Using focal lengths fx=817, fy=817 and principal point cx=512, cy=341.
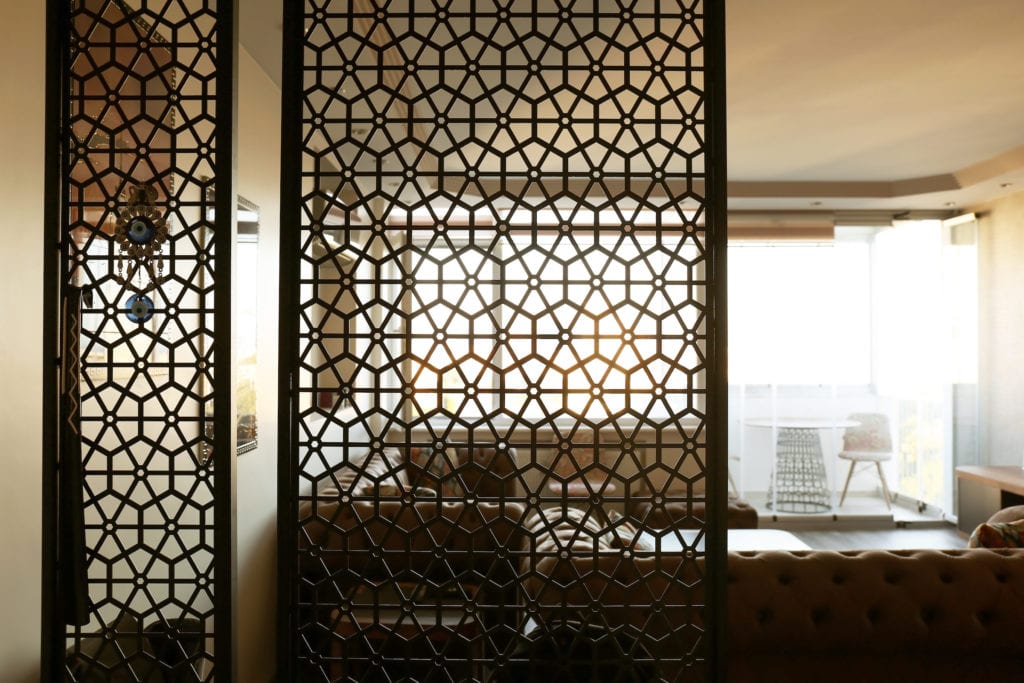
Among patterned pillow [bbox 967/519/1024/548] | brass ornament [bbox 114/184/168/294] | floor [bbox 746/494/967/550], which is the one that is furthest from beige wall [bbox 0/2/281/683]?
floor [bbox 746/494/967/550]

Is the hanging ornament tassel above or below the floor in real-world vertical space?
above

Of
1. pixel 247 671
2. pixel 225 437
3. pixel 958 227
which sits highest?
pixel 958 227

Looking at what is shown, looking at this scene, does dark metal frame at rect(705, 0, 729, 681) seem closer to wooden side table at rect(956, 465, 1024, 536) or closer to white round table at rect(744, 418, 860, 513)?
wooden side table at rect(956, 465, 1024, 536)

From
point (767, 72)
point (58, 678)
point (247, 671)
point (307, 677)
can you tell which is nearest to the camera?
point (58, 678)

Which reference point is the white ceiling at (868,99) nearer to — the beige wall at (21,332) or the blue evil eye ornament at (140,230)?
the beige wall at (21,332)

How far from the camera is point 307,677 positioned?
1.91 m

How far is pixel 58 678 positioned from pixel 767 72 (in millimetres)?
3844

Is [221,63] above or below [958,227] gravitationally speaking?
below

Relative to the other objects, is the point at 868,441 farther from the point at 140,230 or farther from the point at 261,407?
the point at 140,230

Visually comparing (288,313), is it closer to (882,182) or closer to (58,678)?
(58,678)

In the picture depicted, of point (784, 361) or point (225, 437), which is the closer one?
point (225, 437)

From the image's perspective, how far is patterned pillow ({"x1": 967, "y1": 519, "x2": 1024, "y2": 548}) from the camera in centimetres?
316

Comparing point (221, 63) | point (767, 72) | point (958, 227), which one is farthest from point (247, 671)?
point (958, 227)

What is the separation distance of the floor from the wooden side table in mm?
211
